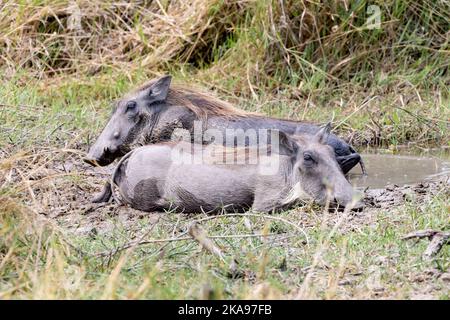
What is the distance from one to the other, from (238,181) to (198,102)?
1041 millimetres

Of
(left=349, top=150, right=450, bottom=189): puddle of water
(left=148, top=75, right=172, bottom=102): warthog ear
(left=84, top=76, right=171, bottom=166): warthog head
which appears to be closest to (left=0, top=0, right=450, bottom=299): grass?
(left=84, top=76, right=171, bottom=166): warthog head

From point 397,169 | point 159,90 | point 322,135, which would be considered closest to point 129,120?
point 159,90

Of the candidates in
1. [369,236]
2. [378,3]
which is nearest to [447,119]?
[378,3]

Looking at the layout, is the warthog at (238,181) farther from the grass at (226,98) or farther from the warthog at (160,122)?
the warthog at (160,122)

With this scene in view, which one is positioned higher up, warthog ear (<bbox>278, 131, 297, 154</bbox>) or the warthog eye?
warthog ear (<bbox>278, 131, 297, 154</bbox>)

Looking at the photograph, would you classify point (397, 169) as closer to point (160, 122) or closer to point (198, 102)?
point (198, 102)

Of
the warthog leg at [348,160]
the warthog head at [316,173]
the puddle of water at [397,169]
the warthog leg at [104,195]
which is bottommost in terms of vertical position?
the puddle of water at [397,169]

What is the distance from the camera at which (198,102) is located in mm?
5984

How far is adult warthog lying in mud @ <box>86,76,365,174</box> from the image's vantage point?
5770mm

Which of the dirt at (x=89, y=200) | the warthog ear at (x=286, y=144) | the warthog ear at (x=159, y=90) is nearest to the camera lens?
the dirt at (x=89, y=200)

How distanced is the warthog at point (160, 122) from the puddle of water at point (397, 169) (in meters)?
0.16

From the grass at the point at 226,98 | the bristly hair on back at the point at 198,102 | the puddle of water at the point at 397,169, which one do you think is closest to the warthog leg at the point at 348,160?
the puddle of water at the point at 397,169

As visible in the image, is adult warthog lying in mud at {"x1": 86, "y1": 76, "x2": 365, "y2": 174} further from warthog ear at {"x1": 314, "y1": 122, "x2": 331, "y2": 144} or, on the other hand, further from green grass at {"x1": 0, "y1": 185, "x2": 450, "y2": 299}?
green grass at {"x1": 0, "y1": 185, "x2": 450, "y2": 299}

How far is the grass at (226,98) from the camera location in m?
3.64
